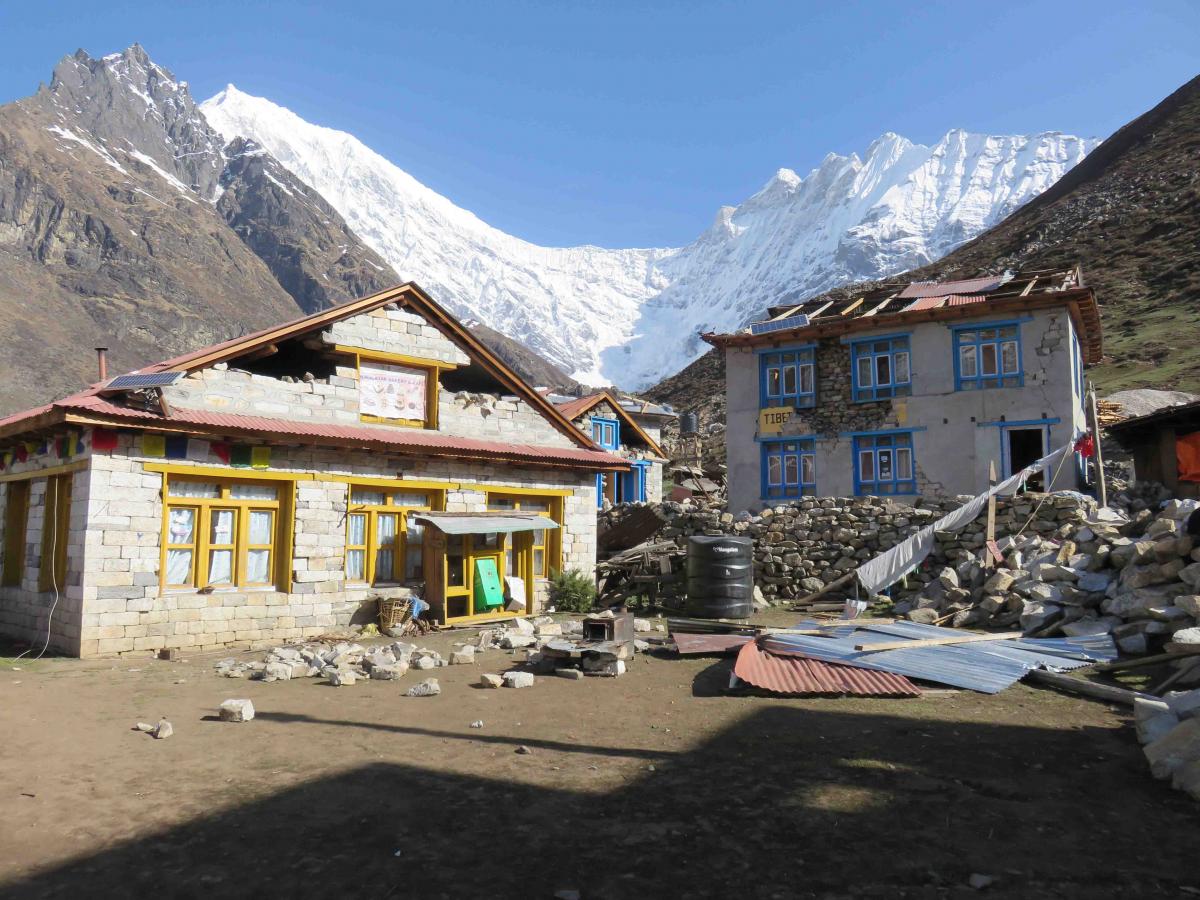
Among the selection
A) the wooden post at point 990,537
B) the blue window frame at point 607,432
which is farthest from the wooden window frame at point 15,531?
the blue window frame at point 607,432

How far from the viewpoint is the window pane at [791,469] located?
2494 centimetres

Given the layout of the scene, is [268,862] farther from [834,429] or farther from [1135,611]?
[834,429]

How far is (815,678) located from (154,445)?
9.47 metres

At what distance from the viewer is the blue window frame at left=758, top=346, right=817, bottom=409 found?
2486 centimetres

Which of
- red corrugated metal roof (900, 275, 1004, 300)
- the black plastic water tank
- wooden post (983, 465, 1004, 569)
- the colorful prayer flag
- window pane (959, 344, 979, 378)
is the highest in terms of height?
red corrugated metal roof (900, 275, 1004, 300)

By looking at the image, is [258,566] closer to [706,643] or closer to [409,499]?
A: [409,499]

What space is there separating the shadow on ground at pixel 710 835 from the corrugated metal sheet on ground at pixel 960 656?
2205mm

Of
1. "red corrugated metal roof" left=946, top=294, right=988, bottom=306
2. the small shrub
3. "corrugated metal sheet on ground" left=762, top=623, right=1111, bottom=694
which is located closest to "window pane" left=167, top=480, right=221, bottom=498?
the small shrub

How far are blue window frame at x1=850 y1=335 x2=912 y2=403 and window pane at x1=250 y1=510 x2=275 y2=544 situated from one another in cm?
1761

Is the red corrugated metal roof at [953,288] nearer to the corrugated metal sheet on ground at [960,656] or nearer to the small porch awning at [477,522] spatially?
the small porch awning at [477,522]

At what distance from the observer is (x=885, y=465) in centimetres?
2347

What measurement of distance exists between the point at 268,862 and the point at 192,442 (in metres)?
8.77

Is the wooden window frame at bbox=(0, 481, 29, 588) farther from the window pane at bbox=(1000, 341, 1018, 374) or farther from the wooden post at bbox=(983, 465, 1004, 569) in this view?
the window pane at bbox=(1000, 341, 1018, 374)

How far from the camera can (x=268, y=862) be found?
424 centimetres
